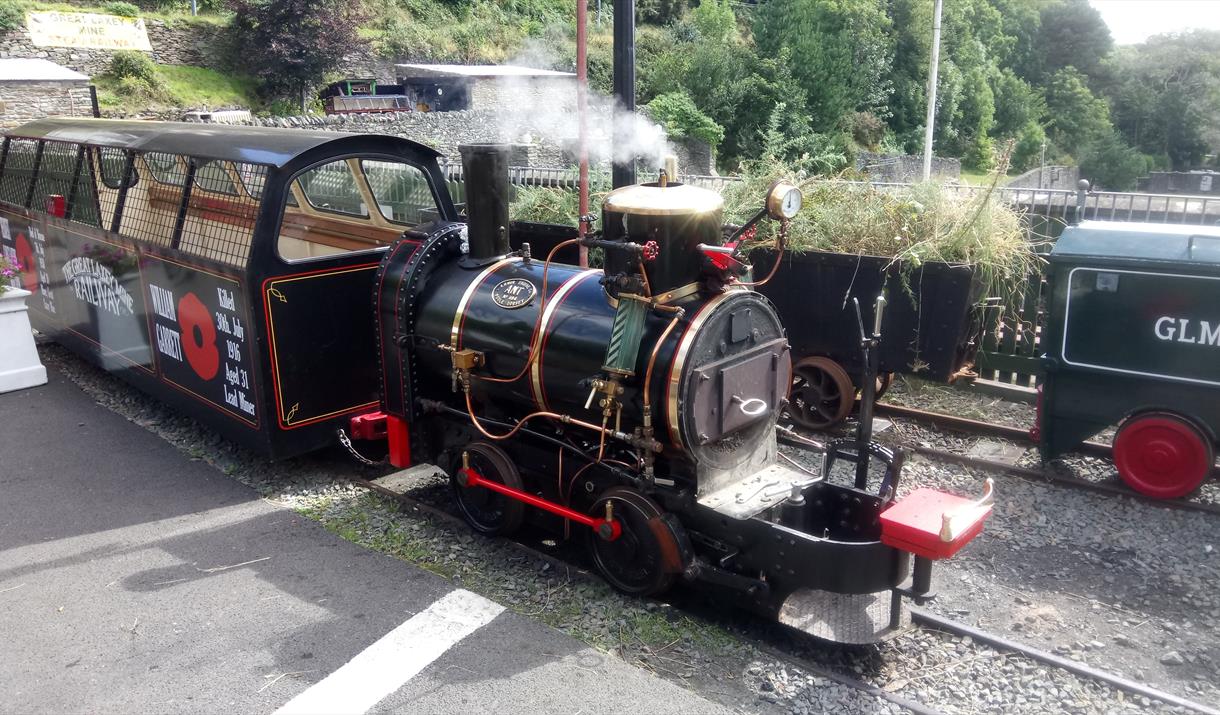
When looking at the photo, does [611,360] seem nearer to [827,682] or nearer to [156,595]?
[827,682]

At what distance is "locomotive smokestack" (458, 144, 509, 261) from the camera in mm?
5469

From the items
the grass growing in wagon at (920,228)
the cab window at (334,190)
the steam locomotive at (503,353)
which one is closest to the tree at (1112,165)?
the grass growing in wagon at (920,228)

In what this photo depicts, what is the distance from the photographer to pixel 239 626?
15.1ft

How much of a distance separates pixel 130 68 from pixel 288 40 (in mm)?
4931

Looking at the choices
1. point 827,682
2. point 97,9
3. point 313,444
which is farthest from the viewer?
point 97,9

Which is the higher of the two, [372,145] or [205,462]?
[372,145]

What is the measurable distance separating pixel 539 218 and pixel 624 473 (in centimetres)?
603

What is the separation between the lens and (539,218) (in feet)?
33.4

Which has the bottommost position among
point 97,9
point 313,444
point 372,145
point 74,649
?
point 74,649

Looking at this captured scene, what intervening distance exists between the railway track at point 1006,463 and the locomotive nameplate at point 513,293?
3.48m

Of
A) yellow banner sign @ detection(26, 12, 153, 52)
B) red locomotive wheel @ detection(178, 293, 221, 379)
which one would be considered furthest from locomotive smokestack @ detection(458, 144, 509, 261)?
yellow banner sign @ detection(26, 12, 153, 52)

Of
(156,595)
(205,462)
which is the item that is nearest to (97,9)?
(205,462)

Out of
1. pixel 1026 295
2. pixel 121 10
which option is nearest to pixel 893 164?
pixel 1026 295

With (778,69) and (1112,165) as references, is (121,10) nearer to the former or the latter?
(778,69)
